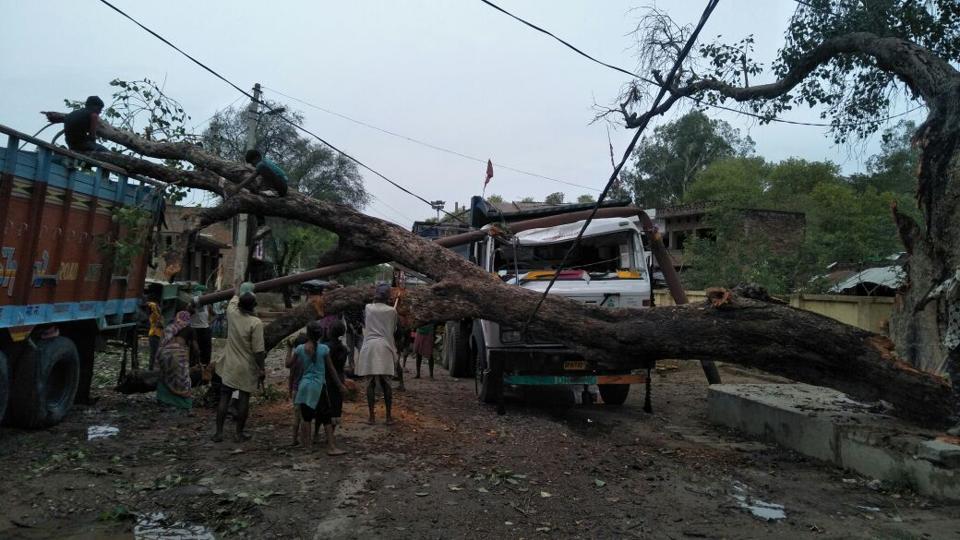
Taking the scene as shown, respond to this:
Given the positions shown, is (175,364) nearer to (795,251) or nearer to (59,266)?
(59,266)

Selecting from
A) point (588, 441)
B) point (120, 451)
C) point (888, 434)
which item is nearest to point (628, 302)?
point (588, 441)

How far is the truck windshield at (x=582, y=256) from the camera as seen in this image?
402 inches

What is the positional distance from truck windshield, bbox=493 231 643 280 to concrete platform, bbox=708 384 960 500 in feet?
7.22

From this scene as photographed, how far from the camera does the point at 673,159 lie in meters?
48.3

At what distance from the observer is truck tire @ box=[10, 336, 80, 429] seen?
6887 mm

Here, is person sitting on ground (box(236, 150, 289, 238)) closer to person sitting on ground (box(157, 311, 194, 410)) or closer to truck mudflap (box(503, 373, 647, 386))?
person sitting on ground (box(157, 311, 194, 410))

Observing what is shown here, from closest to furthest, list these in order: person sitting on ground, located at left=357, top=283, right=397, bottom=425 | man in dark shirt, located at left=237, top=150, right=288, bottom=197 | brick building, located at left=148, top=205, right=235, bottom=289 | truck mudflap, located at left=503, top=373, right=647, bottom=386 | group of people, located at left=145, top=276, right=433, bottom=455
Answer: group of people, located at left=145, top=276, right=433, bottom=455 < person sitting on ground, located at left=357, top=283, right=397, bottom=425 < man in dark shirt, located at left=237, top=150, right=288, bottom=197 < truck mudflap, located at left=503, top=373, right=647, bottom=386 < brick building, located at left=148, top=205, right=235, bottom=289

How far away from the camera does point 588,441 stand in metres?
7.82

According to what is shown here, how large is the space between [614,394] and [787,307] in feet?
11.5

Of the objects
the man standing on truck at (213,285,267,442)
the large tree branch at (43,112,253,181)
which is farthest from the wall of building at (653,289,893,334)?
the man standing on truck at (213,285,267,442)

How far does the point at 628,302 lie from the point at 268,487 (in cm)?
522

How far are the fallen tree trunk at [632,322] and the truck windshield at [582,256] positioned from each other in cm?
145

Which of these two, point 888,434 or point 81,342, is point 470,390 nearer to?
point 81,342

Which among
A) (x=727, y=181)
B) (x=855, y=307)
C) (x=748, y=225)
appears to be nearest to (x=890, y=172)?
(x=727, y=181)
